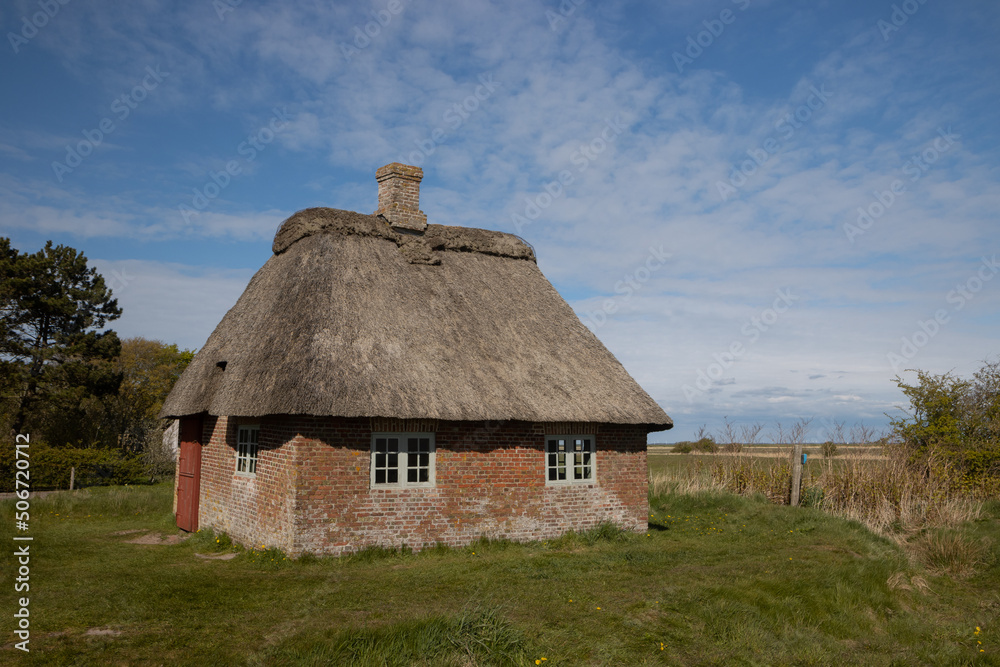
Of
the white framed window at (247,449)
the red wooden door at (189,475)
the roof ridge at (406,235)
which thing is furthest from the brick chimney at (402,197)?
the red wooden door at (189,475)

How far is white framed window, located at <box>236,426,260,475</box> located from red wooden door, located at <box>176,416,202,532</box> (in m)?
2.05

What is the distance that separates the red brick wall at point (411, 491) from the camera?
35.7 ft

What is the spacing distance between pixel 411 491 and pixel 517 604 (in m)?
3.72

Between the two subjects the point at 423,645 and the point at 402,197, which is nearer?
the point at 423,645

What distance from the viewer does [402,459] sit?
11680mm

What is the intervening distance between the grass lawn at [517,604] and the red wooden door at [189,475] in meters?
1.06

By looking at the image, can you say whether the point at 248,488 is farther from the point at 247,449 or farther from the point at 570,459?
the point at 570,459

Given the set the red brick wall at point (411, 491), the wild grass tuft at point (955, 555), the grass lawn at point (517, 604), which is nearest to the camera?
the grass lawn at point (517, 604)

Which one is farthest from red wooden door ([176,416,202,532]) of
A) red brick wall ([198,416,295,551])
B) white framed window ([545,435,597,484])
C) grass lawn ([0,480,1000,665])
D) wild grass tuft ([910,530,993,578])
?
wild grass tuft ([910,530,993,578])

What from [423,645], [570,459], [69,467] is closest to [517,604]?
[423,645]

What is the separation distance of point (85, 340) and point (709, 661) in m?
27.3

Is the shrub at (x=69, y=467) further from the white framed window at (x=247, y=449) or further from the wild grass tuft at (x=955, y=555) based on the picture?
the wild grass tuft at (x=955, y=555)

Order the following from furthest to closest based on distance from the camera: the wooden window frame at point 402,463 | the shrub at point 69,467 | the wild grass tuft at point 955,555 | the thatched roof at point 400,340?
the shrub at point 69,467
the wild grass tuft at point 955,555
the wooden window frame at point 402,463
the thatched roof at point 400,340

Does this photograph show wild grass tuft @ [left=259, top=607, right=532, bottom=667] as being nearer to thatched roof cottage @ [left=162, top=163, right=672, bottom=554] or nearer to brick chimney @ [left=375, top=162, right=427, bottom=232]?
thatched roof cottage @ [left=162, top=163, right=672, bottom=554]
